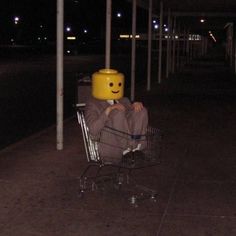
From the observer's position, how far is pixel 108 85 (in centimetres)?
668

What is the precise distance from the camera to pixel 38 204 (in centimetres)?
650

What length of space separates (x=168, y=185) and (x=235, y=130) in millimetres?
4998

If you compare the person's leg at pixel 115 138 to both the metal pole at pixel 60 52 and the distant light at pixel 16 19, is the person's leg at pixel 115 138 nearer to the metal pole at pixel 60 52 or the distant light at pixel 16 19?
the metal pole at pixel 60 52

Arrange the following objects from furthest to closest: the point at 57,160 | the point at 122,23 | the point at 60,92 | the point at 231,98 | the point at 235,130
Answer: the point at 122,23
the point at 231,98
the point at 235,130
the point at 60,92
the point at 57,160

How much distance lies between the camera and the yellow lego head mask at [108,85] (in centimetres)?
667

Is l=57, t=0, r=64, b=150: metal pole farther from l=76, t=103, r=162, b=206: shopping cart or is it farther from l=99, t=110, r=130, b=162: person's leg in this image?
l=99, t=110, r=130, b=162: person's leg

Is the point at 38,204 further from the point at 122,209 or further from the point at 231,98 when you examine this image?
the point at 231,98

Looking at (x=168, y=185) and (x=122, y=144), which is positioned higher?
(x=122, y=144)

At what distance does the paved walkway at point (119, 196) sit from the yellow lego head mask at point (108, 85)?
109 centimetres

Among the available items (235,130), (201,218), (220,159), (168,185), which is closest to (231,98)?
(235,130)

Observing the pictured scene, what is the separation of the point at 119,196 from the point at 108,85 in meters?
1.21

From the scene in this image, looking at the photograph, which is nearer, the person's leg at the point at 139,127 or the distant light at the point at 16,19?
the person's leg at the point at 139,127

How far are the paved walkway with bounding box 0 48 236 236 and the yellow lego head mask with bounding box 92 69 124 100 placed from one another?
3.58 feet

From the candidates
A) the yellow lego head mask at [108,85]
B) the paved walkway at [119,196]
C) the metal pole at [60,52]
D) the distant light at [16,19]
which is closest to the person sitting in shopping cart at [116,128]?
the yellow lego head mask at [108,85]
